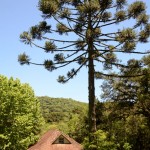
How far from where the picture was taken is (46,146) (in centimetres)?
4028

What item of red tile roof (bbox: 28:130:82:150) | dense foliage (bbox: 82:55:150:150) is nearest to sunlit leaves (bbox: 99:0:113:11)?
dense foliage (bbox: 82:55:150:150)

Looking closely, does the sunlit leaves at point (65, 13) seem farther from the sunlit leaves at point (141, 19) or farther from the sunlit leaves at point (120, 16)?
the sunlit leaves at point (141, 19)

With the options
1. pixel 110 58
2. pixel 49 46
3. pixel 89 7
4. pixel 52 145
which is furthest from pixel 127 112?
pixel 52 145

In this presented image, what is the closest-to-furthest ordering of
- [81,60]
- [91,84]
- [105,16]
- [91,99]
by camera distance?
[91,99] → [91,84] → [105,16] → [81,60]

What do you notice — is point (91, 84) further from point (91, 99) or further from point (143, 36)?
point (143, 36)

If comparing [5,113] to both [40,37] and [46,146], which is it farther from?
[40,37]

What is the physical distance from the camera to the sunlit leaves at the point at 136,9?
2092 cm

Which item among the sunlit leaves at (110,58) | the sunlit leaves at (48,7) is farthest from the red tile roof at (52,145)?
the sunlit leaves at (48,7)

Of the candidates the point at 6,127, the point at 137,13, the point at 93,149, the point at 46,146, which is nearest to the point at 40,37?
the point at 137,13

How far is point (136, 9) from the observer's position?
20875mm

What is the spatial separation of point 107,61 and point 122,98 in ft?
29.1

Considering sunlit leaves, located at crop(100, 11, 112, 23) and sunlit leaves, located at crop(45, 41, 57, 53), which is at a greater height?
sunlit leaves, located at crop(100, 11, 112, 23)

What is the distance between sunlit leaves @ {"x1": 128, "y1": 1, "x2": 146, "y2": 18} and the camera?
20922 millimetres

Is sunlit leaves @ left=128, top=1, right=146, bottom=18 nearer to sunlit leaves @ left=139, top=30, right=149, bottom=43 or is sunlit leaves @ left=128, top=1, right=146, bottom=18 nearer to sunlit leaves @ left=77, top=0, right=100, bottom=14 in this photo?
sunlit leaves @ left=139, top=30, right=149, bottom=43
